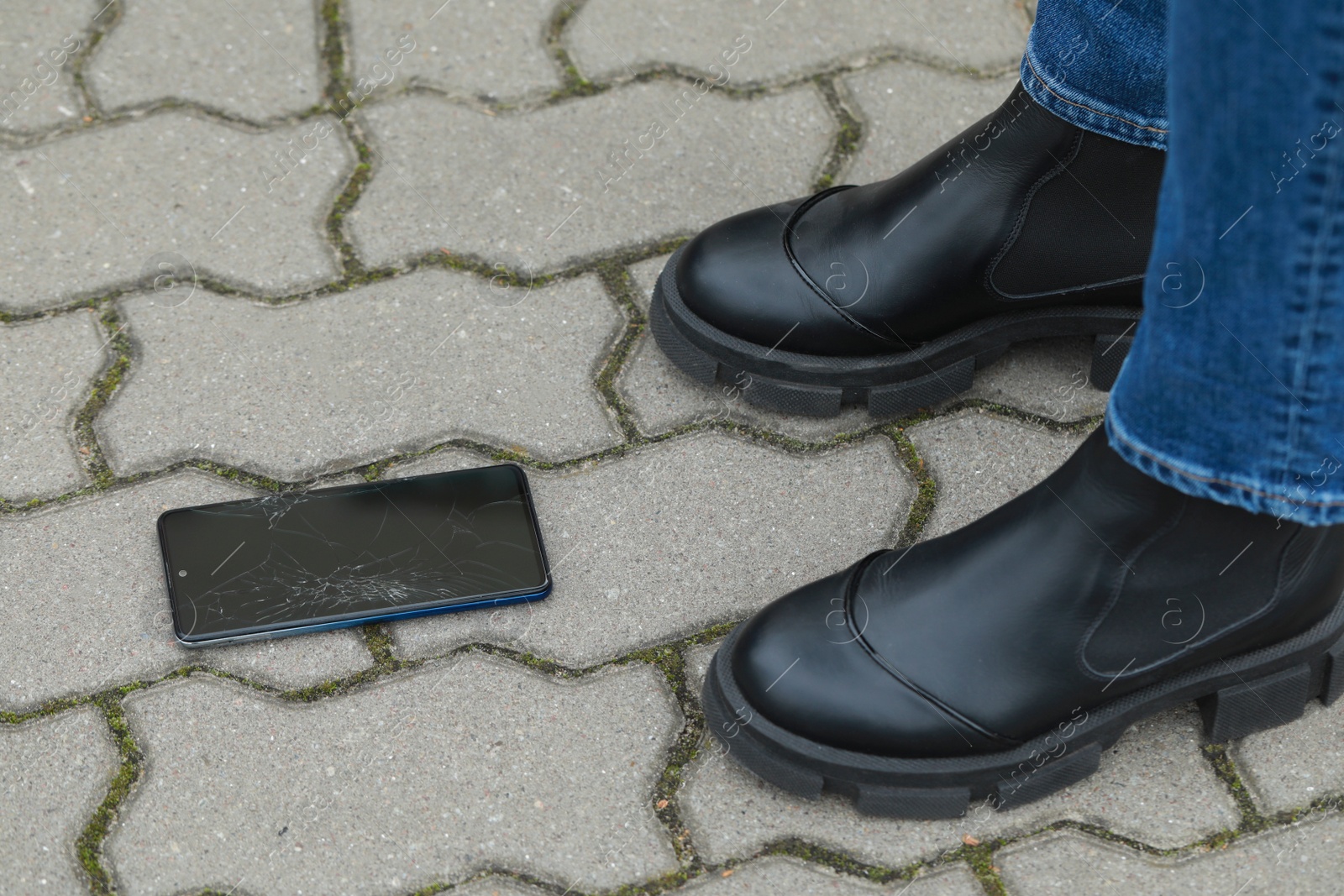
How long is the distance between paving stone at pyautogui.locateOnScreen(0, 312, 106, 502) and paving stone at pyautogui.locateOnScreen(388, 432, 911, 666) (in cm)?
42

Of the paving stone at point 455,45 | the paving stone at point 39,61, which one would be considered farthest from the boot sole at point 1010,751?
the paving stone at point 39,61

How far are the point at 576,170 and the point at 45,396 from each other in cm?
83

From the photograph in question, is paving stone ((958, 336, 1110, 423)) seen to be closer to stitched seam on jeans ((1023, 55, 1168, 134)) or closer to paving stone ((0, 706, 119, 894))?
stitched seam on jeans ((1023, 55, 1168, 134))

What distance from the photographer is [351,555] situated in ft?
4.83

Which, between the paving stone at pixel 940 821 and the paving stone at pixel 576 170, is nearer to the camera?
the paving stone at pixel 940 821

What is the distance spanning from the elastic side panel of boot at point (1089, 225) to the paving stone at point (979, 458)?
184 mm

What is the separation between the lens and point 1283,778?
1.30 metres

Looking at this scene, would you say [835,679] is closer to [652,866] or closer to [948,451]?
[652,866]

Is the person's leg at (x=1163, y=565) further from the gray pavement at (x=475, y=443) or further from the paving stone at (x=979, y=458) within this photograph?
the paving stone at (x=979, y=458)

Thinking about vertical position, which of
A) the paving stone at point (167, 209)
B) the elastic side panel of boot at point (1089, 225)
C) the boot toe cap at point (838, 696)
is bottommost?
the paving stone at point (167, 209)

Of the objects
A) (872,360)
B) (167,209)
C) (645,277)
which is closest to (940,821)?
(872,360)

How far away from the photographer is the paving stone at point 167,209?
1.79m

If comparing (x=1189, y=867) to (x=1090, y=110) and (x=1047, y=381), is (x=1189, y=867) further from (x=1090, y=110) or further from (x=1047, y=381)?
(x=1090, y=110)

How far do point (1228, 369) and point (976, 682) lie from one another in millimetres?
395
